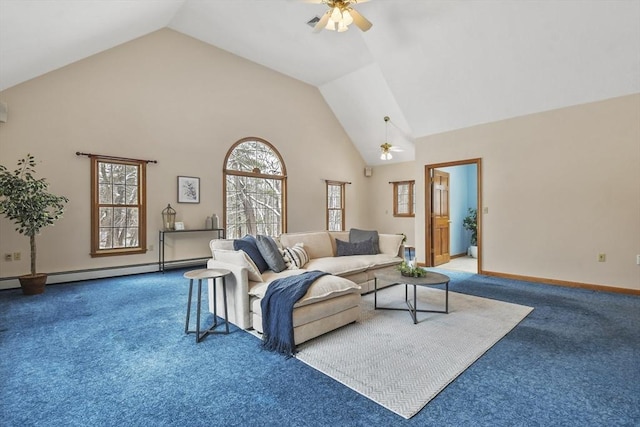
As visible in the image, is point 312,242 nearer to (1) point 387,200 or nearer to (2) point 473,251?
(2) point 473,251

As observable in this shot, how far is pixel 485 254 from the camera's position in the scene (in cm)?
544

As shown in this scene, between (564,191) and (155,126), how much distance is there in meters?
6.81

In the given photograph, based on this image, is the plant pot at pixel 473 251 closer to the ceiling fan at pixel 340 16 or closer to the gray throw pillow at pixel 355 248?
the gray throw pillow at pixel 355 248

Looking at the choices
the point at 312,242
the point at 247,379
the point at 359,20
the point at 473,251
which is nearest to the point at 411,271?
the point at 312,242

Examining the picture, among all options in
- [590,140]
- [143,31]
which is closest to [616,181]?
[590,140]

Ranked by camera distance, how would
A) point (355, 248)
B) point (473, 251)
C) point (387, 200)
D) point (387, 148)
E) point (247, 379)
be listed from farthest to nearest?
point (387, 200), point (473, 251), point (387, 148), point (355, 248), point (247, 379)

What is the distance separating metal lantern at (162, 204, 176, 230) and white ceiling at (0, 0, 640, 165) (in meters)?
2.59

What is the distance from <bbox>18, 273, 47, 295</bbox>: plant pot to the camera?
13.1 feet

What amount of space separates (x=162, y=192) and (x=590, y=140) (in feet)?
22.6

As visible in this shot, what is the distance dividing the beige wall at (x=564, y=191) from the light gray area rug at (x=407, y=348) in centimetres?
183

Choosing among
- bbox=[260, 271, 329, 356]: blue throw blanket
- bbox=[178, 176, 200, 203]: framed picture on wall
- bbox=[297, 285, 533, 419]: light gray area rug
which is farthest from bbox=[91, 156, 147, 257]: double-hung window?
bbox=[297, 285, 533, 419]: light gray area rug

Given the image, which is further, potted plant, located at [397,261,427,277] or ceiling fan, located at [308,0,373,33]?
ceiling fan, located at [308,0,373,33]

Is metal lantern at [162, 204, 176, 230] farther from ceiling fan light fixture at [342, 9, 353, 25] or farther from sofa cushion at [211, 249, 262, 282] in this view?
ceiling fan light fixture at [342, 9, 353, 25]

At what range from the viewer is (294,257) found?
3672 mm
